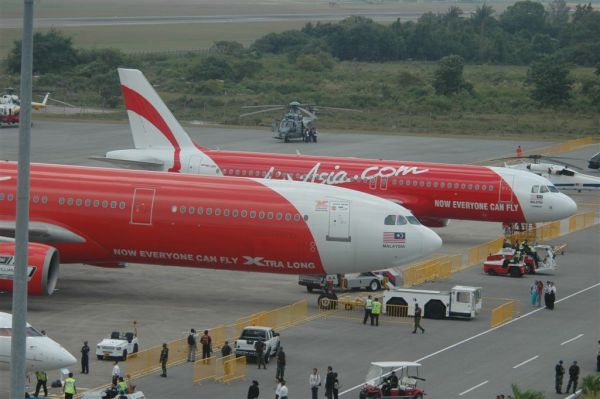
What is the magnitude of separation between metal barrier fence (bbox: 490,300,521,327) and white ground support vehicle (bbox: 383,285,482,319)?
979mm

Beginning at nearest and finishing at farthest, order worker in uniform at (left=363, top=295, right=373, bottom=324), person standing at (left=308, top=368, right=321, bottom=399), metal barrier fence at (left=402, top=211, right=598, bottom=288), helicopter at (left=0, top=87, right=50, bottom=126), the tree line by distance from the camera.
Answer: person standing at (left=308, top=368, right=321, bottom=399) < worker in uniform at (left=363, top=295, right=373, bottom=324) < metal barrier fence at (left=402, top=211, right=598, bottom=288) < helicopter at (left=0, top=87, right=50, bottom=126) < the tree line

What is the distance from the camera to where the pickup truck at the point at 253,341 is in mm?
42219

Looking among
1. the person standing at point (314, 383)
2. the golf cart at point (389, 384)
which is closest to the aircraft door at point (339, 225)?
the golf cart at point (389, 384)

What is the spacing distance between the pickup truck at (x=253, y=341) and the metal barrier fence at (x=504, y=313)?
34.0ft

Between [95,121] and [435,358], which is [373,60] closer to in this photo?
[95,121]

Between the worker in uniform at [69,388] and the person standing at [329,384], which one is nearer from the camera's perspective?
the worker in uniform at [69,388]

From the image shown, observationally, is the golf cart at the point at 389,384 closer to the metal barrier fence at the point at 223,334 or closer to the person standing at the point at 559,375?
the person standing at the point at 559,375

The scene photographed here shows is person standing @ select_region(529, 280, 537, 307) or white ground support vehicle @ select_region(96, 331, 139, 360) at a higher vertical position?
person standing @ select_region(529, 280, 537, 307)

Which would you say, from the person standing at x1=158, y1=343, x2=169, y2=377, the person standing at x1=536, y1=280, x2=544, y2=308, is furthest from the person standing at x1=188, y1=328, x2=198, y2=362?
the person standing at x1=536, y1=280, x2=544, y2=308

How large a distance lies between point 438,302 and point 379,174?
17.5 meters

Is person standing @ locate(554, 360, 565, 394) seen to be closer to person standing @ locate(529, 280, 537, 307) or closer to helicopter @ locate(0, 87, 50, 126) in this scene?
person standing @ locate(529, 280, 537, 307)

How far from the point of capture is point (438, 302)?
164 feet

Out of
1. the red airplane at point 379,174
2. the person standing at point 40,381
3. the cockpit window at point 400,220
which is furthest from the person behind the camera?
the red airplane at point 379,174

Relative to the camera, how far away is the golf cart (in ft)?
123
